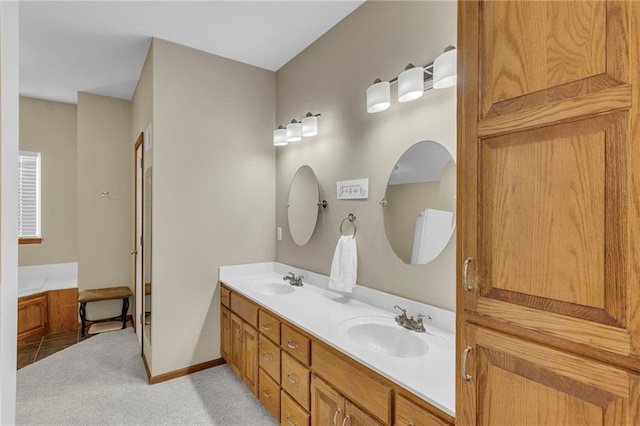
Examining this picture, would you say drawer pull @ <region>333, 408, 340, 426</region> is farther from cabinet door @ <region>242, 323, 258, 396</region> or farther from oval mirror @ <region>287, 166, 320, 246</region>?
oval mirror @ <region>287, 166, 320, 246</region>

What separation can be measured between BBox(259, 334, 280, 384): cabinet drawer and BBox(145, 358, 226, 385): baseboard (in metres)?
0.89

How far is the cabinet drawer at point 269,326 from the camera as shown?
77.9 inches

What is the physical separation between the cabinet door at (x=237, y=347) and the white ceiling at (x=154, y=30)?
2.22 meters

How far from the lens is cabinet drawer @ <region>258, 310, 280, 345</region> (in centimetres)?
198

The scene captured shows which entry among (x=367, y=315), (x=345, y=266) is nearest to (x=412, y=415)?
(x=367, y=315)

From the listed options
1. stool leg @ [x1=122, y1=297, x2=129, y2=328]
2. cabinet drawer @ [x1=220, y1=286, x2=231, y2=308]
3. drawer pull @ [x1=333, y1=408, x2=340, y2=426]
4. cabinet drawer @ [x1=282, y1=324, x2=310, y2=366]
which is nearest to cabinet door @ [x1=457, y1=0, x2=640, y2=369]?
drawer pull @ [x1=333, y1=408, x2=340, y2=426]

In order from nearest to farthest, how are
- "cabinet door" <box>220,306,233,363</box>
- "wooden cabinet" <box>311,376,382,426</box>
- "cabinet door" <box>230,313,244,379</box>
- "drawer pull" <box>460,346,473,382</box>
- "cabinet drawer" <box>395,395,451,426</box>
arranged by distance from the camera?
"drawer pull" <box>460,346,473,382</box> → "cabinet drawer" <box>395,395,451,426</box> → "wooden cabinet" <box>311,376,382,426</box> → "cabinet door" <box>230,313,244,379</box> → "cabinet door" <box>220,306,233,363</box>

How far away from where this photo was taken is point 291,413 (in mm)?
1854

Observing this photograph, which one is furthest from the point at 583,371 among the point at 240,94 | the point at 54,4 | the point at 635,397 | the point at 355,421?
the point at 54,4

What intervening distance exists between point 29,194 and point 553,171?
5.34m

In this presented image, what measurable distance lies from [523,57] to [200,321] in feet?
9.36

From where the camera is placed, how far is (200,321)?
2.80 metres

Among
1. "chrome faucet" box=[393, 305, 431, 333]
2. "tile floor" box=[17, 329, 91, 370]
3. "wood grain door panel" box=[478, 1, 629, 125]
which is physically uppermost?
"wood grain door panel" box=[478, 1, 629, 125]

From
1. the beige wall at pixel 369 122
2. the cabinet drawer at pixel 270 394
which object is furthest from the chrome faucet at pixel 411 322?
the cabinet drawer at pixel 270 394
